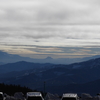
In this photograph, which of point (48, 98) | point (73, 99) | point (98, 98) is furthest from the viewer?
point (48, 98)

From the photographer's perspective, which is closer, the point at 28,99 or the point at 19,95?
the point at 28,99

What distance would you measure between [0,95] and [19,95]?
12.4 meters

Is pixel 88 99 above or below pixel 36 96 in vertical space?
below

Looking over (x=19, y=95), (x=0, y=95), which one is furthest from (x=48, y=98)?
(x=0, y=95)

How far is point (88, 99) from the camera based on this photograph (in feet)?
126

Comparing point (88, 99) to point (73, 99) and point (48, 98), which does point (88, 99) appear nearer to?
point (48, 98)

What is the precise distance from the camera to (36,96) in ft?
98.2

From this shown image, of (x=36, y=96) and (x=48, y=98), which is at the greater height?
(x=36, y=96)

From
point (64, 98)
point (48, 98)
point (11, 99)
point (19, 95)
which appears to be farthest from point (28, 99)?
point (19, 95)

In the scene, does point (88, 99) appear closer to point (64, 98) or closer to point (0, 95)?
point (64, 98)

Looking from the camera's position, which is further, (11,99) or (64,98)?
(11,99)

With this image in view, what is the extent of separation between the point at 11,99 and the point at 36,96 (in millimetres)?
9586

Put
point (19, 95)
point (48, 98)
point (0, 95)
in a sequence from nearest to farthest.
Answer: point (0, 95) < point (48, 98) < point (19, 95)

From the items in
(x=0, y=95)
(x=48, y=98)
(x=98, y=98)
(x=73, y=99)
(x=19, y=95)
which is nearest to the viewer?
(x=73, y=99)
